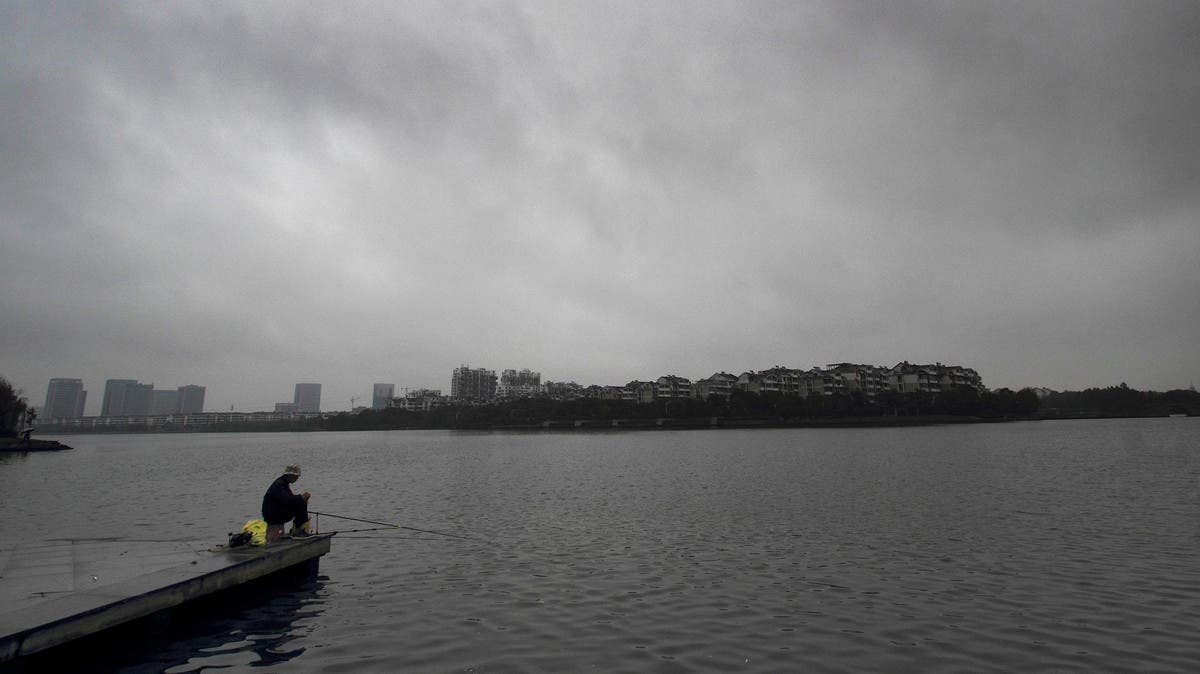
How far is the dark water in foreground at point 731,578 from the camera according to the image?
1205 cm

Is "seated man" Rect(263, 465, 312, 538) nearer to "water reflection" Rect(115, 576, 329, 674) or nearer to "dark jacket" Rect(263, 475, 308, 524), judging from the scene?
"dark jacket" Rect(263, 475, 308, 524)

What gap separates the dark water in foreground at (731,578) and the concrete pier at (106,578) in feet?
3.43

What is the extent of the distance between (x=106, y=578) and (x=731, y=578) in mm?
15752

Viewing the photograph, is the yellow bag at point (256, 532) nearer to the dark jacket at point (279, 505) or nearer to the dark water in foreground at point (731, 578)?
the dark jacket at point (279, 505)

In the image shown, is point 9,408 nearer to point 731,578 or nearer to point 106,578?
point 106,578

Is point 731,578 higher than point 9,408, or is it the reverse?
point 9,408

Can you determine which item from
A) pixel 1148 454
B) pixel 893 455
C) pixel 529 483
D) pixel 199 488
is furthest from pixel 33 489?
pixel 1148 454

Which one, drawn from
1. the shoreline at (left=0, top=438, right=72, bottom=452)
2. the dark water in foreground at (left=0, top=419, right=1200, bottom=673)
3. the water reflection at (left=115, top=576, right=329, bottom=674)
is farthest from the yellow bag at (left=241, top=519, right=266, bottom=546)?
the shoreline at (left=0, top=438, right=72, bottom=452)

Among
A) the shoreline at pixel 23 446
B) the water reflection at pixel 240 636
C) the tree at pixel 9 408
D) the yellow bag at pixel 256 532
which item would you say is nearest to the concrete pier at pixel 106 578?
the yellow bag at pixel 256 532

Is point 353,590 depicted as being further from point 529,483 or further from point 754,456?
point 754,456

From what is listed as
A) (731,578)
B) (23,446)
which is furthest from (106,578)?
(23,446)

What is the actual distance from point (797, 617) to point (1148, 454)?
6262cm

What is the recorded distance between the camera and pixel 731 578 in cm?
1766

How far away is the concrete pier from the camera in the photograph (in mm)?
10805
